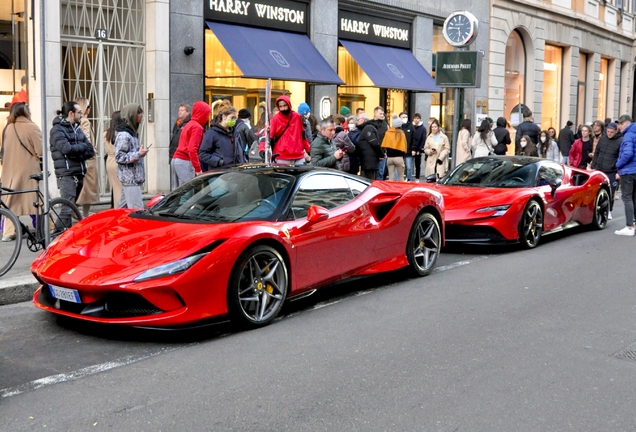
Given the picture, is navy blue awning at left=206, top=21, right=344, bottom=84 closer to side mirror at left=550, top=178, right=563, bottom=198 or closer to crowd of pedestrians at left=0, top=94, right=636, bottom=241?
crowd of pedestrians at left=0, top=94, right=636, bottom=241

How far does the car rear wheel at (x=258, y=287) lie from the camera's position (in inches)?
243

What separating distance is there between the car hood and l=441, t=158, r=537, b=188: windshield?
5.81 m

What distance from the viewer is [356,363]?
549cm

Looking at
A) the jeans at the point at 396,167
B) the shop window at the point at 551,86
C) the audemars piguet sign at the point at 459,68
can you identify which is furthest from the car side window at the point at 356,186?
the shop window at the point at 551,86

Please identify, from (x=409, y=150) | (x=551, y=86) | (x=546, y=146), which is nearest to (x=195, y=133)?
(x=409, y=150)

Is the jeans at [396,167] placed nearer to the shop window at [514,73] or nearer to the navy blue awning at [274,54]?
the navy blue awning at [274,54]

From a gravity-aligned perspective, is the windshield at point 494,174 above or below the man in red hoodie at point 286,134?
below

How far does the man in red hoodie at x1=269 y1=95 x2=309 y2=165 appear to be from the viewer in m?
12.0

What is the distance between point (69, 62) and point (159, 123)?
200 centimetres

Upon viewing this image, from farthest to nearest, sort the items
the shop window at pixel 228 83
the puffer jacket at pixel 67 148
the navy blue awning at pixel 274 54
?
the shop window at pixel 228 83
the navy blue awning at pixel 274 54
the puffer jacket at pixel 67 148

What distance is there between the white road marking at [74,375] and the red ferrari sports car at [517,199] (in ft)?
18.2

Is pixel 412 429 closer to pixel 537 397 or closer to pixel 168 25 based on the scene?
Result: pixel 537 397

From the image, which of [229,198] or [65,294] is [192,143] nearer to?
[229,198]

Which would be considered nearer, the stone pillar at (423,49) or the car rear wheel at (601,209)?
the car rear wheel at (601,209)
